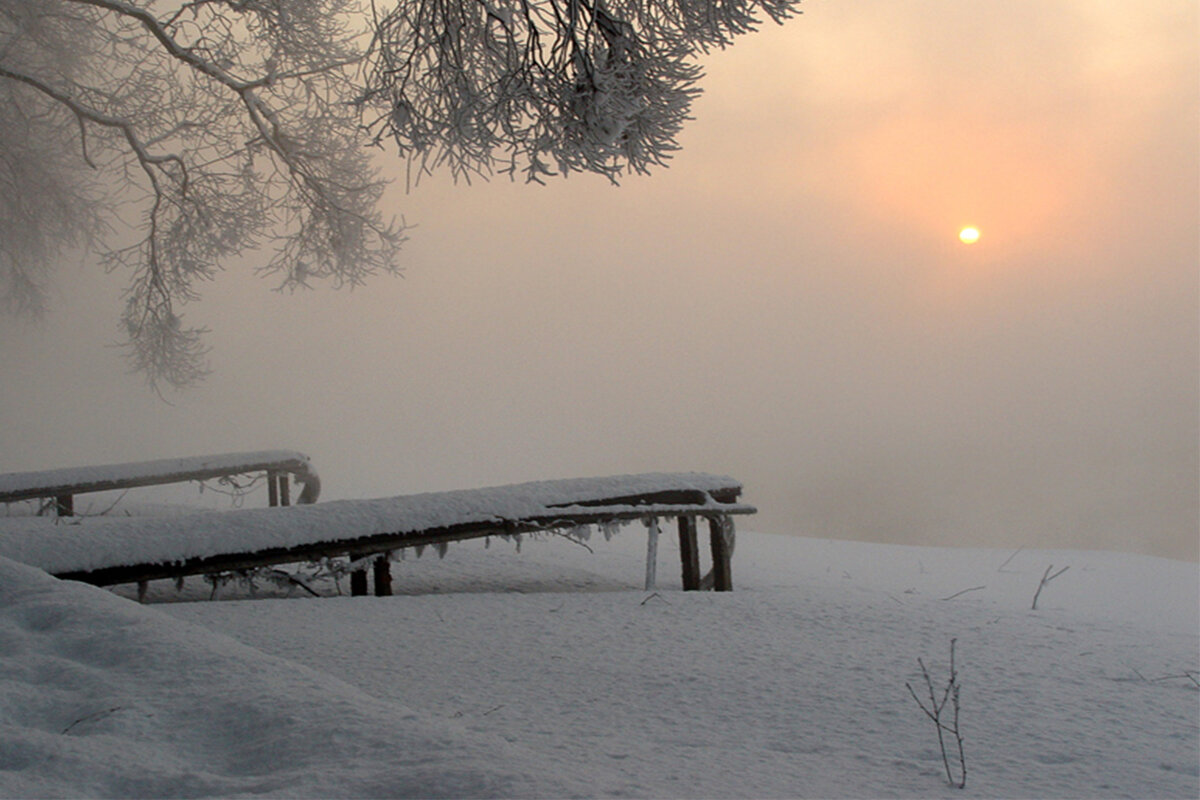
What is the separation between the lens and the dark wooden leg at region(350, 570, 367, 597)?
4.29 metres

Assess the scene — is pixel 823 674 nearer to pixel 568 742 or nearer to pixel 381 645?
pixel 568 742

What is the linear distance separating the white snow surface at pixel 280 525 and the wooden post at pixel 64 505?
11.0 feet

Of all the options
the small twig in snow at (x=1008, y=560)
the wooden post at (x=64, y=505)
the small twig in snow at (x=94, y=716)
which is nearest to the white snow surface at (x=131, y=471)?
the wooden post at (x=64, y=505)

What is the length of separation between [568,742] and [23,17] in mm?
14129

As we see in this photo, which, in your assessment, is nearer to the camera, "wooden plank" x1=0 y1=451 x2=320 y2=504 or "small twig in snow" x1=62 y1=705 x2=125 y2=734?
"small twig in snow" x1=62 y1=705 x2=125 y2=734

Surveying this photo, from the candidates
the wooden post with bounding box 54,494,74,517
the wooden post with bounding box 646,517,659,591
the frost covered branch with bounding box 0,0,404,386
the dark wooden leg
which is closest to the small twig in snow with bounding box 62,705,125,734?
the dark wooden leg

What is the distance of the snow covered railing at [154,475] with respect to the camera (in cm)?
695

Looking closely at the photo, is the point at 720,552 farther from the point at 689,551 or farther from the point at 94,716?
the point at 94,716

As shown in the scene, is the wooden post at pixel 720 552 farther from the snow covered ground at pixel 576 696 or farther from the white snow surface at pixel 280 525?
the snow covered ground at pixel 576 696

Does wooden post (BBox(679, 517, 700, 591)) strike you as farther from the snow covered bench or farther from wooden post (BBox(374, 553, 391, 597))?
wooden post (BBox(374, 553, 391, 597))

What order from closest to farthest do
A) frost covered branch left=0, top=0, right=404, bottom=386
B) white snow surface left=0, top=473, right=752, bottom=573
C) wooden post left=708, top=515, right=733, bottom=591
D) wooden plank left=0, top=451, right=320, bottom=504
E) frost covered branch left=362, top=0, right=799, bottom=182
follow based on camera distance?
white snow surface left=0, top=473, right=752, bottom=573 < wooden post left=708, top=515, right=733, bottom=591 < frost covered branch left=362, top=0, right=799, bottom=182 < wooden plank left=0, top=451, right=320, bottom=504 < frost covered branch left=0, top=0, right=404, bottom=386

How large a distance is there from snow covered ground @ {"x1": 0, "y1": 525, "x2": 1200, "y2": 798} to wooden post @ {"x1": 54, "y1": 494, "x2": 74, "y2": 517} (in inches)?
132

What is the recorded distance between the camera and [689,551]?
4879 millimetres

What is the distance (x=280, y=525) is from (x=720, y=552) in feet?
8.03
